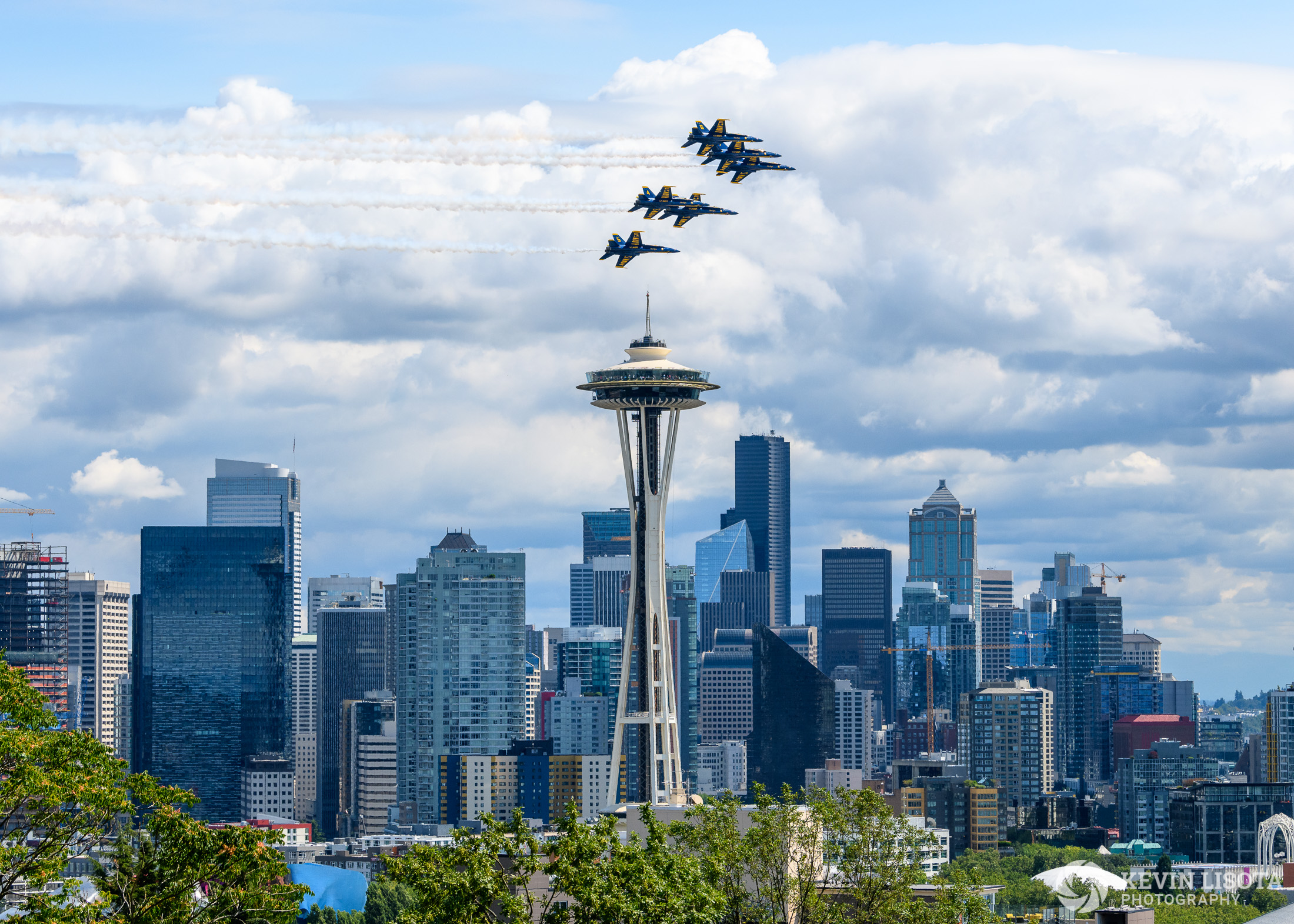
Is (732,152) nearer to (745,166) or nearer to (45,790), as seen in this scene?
(745,166)

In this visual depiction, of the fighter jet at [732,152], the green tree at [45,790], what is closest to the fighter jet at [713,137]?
the fighter jet at [732,152]

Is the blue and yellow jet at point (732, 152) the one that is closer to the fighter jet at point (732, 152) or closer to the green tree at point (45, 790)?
the fighter jet at point (732, 152)

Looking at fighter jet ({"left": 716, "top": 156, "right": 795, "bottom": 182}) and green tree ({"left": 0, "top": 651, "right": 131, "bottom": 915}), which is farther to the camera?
fighter jet ({"left": 716, "top": 156, "right": 795, "bottom": 182})

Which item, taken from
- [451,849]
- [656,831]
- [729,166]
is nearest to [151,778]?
[451,849]

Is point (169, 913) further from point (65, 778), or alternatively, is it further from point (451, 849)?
point (451, 849)

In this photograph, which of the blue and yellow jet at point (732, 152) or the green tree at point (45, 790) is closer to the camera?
the green tree at point (45, 790)

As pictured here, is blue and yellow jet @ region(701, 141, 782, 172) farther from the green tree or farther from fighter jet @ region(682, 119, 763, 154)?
the green tree

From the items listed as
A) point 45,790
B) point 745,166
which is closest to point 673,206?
point 745,166

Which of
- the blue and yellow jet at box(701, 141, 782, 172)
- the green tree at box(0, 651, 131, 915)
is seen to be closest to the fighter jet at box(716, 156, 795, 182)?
the blue and yellow jet at box(701, 141, 782, 172)

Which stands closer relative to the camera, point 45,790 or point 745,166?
point 45,790
